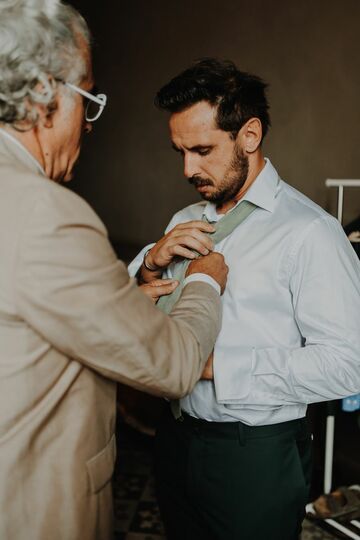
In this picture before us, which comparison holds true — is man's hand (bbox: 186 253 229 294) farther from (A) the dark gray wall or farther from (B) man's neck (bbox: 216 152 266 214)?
(A) the dark gray wall

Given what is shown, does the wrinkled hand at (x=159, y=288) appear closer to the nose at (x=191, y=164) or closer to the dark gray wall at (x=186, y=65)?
the nose at (x=191, y=164)

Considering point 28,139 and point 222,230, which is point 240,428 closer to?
point 222,230

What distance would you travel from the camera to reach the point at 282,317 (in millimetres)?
1526

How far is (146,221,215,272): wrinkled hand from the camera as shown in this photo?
1483 millimetres

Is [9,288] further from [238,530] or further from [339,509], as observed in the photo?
[339,509]

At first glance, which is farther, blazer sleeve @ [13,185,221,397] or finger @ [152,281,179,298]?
finger @ [152,281,179,298]

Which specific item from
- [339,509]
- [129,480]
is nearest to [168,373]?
[339,509]

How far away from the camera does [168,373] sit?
1059mm

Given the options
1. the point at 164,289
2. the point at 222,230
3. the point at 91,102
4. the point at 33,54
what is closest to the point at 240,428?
the point at 164,289

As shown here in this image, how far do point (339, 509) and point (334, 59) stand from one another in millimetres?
2255

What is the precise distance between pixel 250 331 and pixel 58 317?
2.24 feet

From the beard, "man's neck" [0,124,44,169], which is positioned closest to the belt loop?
the beard

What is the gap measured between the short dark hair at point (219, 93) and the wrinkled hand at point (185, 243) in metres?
0.29

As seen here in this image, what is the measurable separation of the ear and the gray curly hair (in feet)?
2.18
